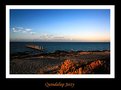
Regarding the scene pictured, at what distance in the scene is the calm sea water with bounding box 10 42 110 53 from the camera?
8.02 metres

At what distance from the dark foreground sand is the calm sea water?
0.04 meters

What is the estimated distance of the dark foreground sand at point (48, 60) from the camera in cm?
803

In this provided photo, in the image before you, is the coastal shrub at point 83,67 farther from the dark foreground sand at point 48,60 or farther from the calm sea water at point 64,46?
the calm sea water at point 64,46

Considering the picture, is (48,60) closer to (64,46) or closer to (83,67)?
(64,46)

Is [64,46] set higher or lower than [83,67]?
higher

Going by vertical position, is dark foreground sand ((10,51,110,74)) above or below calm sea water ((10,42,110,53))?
below

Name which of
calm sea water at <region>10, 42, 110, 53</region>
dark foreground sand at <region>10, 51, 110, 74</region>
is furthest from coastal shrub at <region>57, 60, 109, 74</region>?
calm sea water at <region>10, 42, 110, 53</region>

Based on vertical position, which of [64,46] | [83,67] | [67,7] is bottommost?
[83,67]

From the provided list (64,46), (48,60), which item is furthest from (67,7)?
(48,60)

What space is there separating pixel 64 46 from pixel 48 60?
18 cm

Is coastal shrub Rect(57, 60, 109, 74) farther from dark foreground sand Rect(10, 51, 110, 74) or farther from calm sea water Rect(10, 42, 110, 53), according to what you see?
calm sea water Rect(10, 42, 110, 53)

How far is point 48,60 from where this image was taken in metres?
8.05

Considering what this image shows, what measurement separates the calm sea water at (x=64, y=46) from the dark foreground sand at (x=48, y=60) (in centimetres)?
4
